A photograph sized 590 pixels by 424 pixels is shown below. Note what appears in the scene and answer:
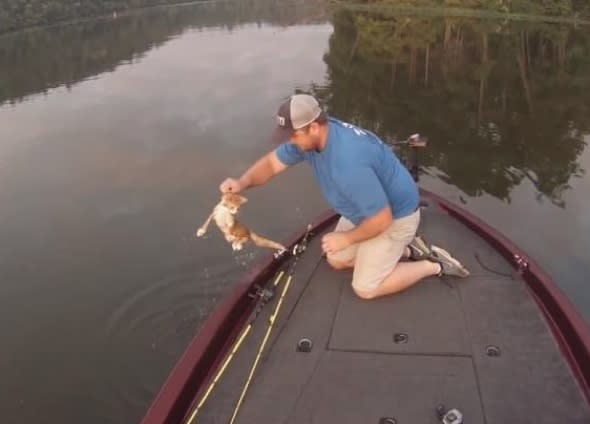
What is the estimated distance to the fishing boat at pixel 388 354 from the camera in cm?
344

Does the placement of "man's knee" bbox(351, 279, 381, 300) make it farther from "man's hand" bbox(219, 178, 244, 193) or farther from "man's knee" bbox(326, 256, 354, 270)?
"man's hand" bbox(219, 178, 244, 193)

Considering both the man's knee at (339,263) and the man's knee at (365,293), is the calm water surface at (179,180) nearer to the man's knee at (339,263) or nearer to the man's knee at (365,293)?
the man's knee at (339,263)

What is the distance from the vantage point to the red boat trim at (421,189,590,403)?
3.70 meters

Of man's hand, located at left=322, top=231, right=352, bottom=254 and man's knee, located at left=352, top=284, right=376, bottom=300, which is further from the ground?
man's hand, located at left=322, top=231, right=352, bottom=254

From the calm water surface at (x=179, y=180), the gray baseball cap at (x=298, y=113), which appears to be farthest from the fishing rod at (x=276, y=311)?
the calm water surface at (x=179, y=180)

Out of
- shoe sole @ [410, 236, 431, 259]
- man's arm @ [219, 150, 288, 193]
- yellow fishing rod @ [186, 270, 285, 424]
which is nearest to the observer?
yellow fishing rod @ [186, 270, 285, 424]

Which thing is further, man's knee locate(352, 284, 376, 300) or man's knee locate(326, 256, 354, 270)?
man's knee locate(326, 256, 354, 270)

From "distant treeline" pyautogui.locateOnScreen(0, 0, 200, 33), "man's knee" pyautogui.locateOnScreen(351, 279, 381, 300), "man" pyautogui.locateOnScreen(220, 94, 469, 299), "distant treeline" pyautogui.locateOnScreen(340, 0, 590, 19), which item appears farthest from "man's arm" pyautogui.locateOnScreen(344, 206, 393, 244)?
"distant treeline" pyautogui.locateOnScreen(0, 0, 200, 33)

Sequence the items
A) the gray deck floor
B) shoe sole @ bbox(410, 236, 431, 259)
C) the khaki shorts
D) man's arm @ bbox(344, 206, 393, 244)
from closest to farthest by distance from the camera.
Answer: the gray deck floor → man's arm @ bbox(344, 206, 393, 244) → the khaki shorts → shoe sole @ bbox(410, 236, 431, 259)

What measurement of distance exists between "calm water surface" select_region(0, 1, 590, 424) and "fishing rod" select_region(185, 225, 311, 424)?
188 cm

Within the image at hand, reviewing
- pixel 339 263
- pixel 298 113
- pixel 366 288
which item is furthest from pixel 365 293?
pixel 298 113

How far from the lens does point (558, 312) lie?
425 cm

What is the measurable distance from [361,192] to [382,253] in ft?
3.01

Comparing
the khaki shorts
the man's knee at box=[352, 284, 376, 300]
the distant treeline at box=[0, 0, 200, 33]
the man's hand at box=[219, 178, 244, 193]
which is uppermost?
the man's hand at box=[219, 178, 244, 193]
